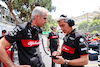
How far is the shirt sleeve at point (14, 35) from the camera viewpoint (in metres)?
1.17

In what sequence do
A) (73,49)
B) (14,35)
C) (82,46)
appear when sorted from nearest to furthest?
(14,35) → (82,46) → (73,49)

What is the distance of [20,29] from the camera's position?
4.13 ft

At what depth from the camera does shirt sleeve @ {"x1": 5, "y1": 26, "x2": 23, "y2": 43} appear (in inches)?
46.0

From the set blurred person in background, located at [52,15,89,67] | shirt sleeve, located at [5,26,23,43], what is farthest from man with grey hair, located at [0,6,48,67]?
blurred person in background, located at [52,15,89,67]

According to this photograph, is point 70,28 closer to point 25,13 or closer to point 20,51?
point 20,51

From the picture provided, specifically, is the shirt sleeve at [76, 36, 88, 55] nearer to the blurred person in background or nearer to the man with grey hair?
the blurred person in background

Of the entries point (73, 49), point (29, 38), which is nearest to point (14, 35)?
point (29, 38)

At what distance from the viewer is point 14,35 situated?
1.20 meters

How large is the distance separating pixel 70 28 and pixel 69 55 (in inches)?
21.7

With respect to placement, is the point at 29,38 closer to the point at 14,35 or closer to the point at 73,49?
the point at 14,35

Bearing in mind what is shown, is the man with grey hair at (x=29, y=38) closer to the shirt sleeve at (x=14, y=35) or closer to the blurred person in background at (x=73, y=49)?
the shirt sleeve at (x=14, y=35)

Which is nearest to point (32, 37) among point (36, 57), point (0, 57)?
point (36, 57)

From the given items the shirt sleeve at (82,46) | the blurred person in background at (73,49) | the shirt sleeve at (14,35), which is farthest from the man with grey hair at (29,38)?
the shirt sleeve at (82,46)

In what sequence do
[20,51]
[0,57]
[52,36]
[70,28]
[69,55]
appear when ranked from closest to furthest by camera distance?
[0,57] < [20,51] < [69,55] < [70,28] < [52,36]
